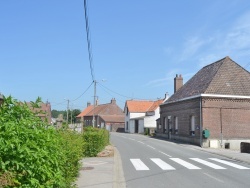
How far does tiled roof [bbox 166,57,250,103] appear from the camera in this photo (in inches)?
1262

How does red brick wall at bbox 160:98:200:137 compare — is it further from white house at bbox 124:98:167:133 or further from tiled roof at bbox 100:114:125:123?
tiled roof at bbox 100:114:125:123

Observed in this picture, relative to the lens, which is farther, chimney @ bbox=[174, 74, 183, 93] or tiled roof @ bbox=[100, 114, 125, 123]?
tiled roof @ bbox=[100, 114, 125, 123]

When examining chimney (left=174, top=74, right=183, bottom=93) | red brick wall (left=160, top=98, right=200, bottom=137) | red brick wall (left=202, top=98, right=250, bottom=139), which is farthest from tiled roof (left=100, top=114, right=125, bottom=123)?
red brick wall (left=202, top=98, right=250, bottom=139)

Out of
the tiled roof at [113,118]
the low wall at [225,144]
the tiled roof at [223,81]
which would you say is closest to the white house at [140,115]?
the tiled roof at [113,118]

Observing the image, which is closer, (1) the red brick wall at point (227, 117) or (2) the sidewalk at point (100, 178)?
(2) the sidewalk at point (100, 178)

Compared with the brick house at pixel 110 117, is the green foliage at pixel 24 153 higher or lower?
lower

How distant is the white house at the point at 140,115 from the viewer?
209 ft

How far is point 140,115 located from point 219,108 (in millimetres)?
40567

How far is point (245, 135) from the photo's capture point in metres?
31.5

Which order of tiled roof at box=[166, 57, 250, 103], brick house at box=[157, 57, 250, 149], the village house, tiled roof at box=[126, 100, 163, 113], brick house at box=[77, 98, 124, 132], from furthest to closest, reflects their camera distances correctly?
brick house at box=[77, 98, 124, 132] → tiled roof at box=[126, 100, 163, 113] → the village house → tiled roof at box=[166, 57, 250, 103] → brick house at box=[157, 57, 250, 149]

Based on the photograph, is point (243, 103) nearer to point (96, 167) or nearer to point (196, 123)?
point (196, 123)

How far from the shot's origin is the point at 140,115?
71.4 metres

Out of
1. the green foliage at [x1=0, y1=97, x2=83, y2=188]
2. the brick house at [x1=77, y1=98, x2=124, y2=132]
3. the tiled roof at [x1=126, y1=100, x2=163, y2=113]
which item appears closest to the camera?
the green foliage at [x1=0, y1=97, x2=83, y2=188]

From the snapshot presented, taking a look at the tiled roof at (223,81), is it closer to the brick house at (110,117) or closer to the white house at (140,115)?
the white house at (140,115)
